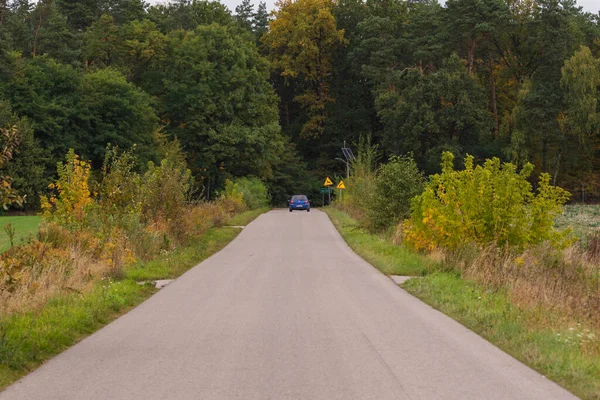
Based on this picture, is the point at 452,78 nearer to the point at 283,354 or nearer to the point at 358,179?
the point at 358,179

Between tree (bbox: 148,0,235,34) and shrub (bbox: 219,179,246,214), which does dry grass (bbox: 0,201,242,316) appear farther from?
tree (bbox: 148,0,235,34)

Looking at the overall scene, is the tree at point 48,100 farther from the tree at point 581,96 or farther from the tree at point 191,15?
the tree at point 581,96

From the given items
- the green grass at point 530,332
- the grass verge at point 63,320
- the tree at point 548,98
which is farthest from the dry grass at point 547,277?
the tree at point 548,98

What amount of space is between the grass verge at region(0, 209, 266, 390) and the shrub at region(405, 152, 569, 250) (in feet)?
23.8

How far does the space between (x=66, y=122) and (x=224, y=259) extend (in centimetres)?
3706

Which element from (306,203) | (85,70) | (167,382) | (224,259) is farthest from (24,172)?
(167,382)

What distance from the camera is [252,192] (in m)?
62.0

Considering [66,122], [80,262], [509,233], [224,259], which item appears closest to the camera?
[80,262]

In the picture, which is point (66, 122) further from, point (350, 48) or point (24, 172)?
point (350, 48)

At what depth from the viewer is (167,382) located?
719 cm

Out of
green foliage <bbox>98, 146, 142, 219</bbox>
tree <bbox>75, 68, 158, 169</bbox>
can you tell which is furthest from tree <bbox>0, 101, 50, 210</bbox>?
green foliage <bbox>98, 146, 142, 219</bbox>

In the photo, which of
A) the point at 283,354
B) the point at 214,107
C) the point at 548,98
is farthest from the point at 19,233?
the point at 548,98

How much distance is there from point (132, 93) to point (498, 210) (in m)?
45.3

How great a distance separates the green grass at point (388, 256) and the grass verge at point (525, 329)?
0.97 meters
